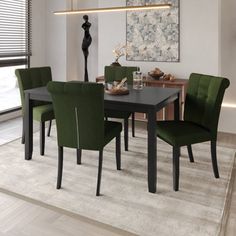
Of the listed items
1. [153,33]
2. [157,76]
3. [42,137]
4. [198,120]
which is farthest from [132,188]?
[153,33]

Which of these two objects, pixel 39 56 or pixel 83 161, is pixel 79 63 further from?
pixel 83 161

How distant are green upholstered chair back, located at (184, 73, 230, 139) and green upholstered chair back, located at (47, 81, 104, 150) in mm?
1053

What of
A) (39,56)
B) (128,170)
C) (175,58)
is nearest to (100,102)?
(128,170)

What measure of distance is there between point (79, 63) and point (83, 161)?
329 cm

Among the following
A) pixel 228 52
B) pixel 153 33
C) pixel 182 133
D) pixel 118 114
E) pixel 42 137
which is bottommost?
pixel 42 137

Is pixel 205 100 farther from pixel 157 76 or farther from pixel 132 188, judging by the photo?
pixel 157 76

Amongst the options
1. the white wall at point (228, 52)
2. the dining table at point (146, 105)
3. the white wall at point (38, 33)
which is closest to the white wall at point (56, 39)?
the white wall at point (38, 33)

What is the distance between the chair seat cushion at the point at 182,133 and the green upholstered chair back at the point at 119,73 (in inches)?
49.6

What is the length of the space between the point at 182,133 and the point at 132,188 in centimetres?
68

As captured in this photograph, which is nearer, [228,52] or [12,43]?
[228,52]

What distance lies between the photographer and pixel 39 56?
5.76m

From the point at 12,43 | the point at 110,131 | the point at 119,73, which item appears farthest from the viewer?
the point at 12,43

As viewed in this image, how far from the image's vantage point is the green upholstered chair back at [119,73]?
4.02 m

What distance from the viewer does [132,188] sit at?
2.67 meters
